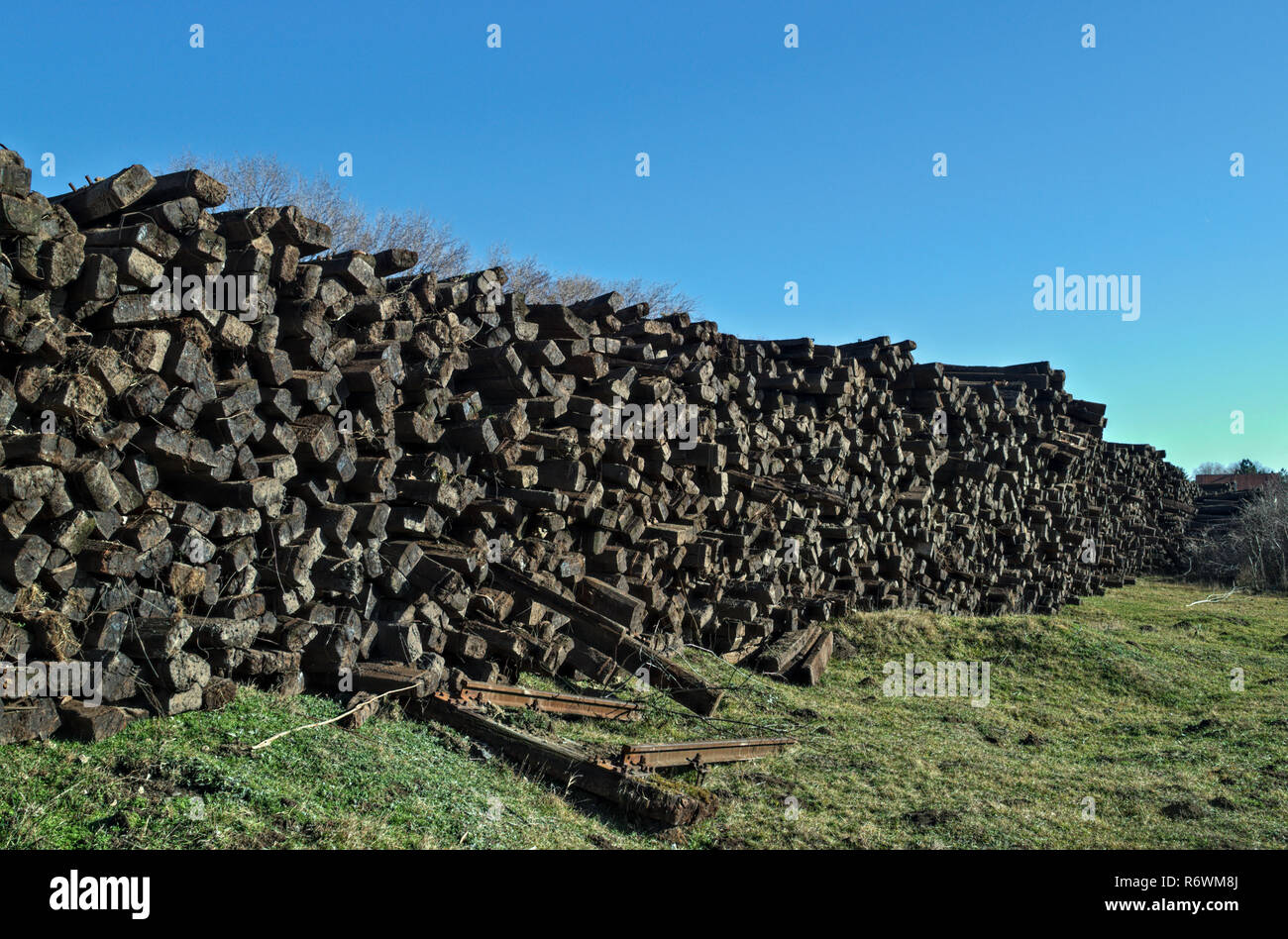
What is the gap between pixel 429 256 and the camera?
25531 mm

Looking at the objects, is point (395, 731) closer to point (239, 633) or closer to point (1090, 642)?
point (239, 633)

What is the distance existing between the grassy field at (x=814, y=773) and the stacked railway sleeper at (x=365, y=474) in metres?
0.39

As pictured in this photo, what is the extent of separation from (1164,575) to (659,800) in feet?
77.3
